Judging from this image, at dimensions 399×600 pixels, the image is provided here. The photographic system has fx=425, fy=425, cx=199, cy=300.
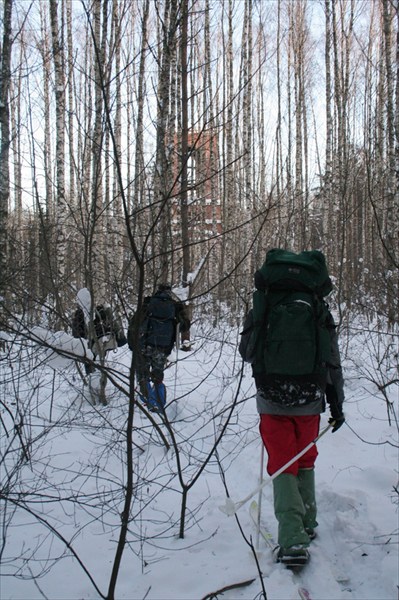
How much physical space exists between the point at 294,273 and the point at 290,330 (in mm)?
307

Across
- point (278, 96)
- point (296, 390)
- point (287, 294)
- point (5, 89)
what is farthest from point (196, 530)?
point (278, 96)

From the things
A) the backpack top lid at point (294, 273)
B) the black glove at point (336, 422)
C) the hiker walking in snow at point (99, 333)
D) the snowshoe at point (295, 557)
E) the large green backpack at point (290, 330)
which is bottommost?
the snowshoe at point (295, 557)

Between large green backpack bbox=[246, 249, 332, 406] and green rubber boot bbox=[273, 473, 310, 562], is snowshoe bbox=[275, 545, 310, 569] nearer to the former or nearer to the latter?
green rubber boot bbox=[273, 473, 310, 562]

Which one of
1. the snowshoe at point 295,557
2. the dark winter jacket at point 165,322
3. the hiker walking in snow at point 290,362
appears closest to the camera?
the snowshoe at point 295,557

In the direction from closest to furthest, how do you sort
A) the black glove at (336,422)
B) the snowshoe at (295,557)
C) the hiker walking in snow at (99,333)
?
the snowshoe at (295,557), the black glove at (336,422), the hiker walking in snow at (99,333)

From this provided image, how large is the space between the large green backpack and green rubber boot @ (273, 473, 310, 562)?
42 cm

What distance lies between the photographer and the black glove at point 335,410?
239 cm

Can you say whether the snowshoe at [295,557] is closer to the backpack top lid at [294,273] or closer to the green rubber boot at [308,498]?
the green rubber boot at [308,498]

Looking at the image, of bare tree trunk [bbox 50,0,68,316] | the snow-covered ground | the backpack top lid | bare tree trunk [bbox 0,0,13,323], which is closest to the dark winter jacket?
the snow-covered ground

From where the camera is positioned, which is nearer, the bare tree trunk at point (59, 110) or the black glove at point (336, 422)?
the black glove at point (336, 422)

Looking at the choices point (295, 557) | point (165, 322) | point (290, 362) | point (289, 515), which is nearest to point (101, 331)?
point (165, 322)

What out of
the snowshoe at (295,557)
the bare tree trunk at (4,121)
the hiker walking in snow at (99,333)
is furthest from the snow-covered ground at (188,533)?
the bare tree trunk at (4,121)

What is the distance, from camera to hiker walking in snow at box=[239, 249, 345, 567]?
7.29 feet

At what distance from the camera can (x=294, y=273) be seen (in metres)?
2.27
